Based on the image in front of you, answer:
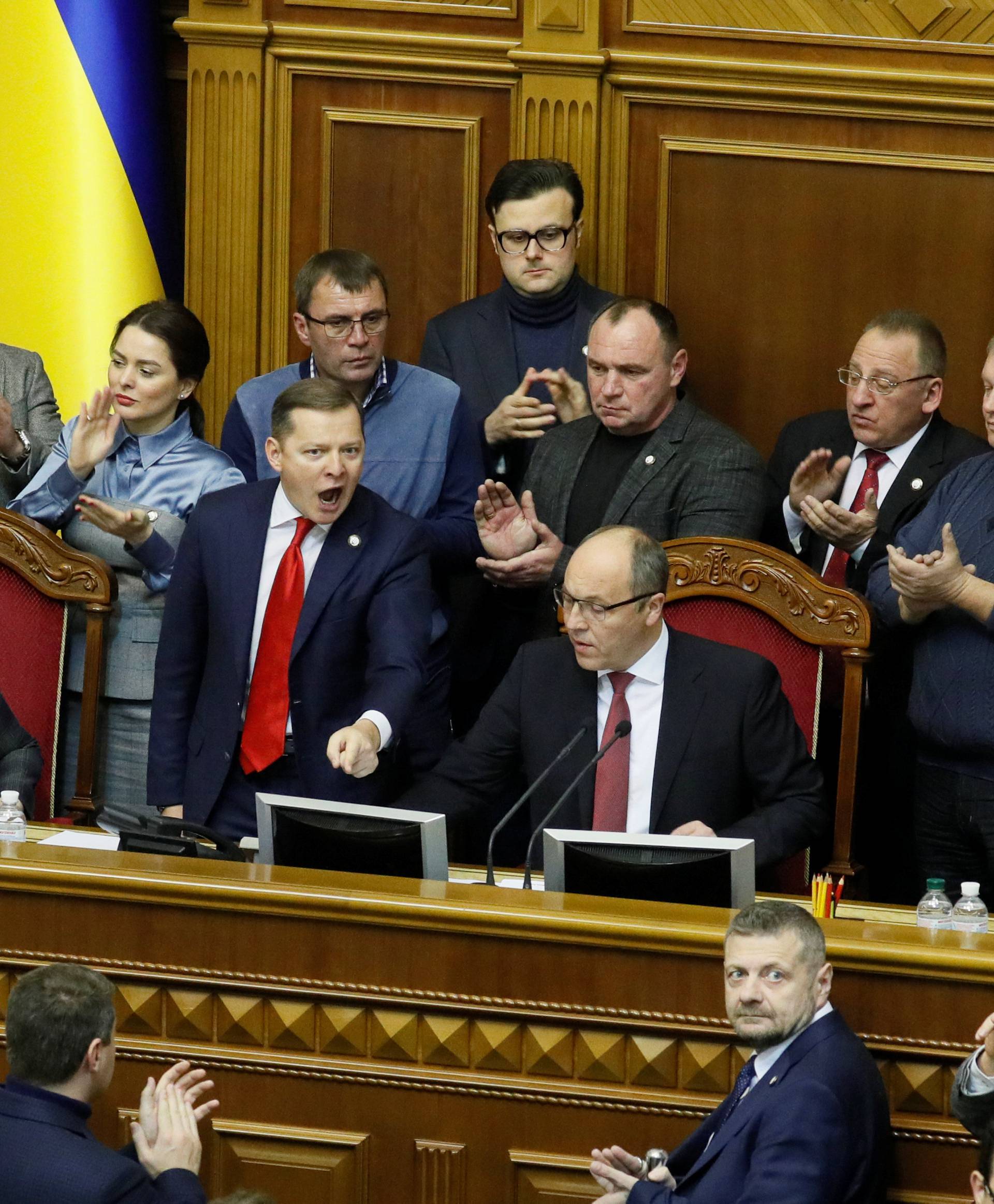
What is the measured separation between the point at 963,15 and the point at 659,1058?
2702mm

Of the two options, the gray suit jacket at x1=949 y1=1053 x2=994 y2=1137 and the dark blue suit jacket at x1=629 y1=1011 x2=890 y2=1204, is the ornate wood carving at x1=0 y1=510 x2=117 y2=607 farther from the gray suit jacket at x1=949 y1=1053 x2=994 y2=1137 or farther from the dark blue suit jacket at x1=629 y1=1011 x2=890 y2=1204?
the gray suit jacket at x1=949 y1=1053 x2=994 y2=1137

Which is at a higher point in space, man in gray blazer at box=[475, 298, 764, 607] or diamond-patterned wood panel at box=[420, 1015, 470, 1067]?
man in gray blazer at box=[475, 298, 764, 607]

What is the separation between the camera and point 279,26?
4520 mm

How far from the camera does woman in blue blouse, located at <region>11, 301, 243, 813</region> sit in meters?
3.70

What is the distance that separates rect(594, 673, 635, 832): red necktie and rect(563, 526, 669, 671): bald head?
4cm

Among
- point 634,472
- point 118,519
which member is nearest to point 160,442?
point 118,519

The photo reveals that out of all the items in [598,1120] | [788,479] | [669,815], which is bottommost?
[598,1120]

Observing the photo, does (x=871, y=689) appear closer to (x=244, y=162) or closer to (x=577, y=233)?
(x=577, y=233)

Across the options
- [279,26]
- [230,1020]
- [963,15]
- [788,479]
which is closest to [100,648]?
[230,1020]

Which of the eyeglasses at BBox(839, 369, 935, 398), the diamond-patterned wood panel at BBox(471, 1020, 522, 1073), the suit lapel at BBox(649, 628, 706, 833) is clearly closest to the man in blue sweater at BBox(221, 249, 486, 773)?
the suit lapel at BBox(649, 628, 706, 833)

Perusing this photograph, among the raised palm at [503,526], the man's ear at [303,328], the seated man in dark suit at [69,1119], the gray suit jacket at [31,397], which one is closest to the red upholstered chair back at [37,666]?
the gray suit jacket at [31,397]

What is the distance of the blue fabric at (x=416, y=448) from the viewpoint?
3824 mm

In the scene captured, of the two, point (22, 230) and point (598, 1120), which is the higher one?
point (22, 230)

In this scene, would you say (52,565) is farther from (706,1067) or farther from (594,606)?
(706,1067)
